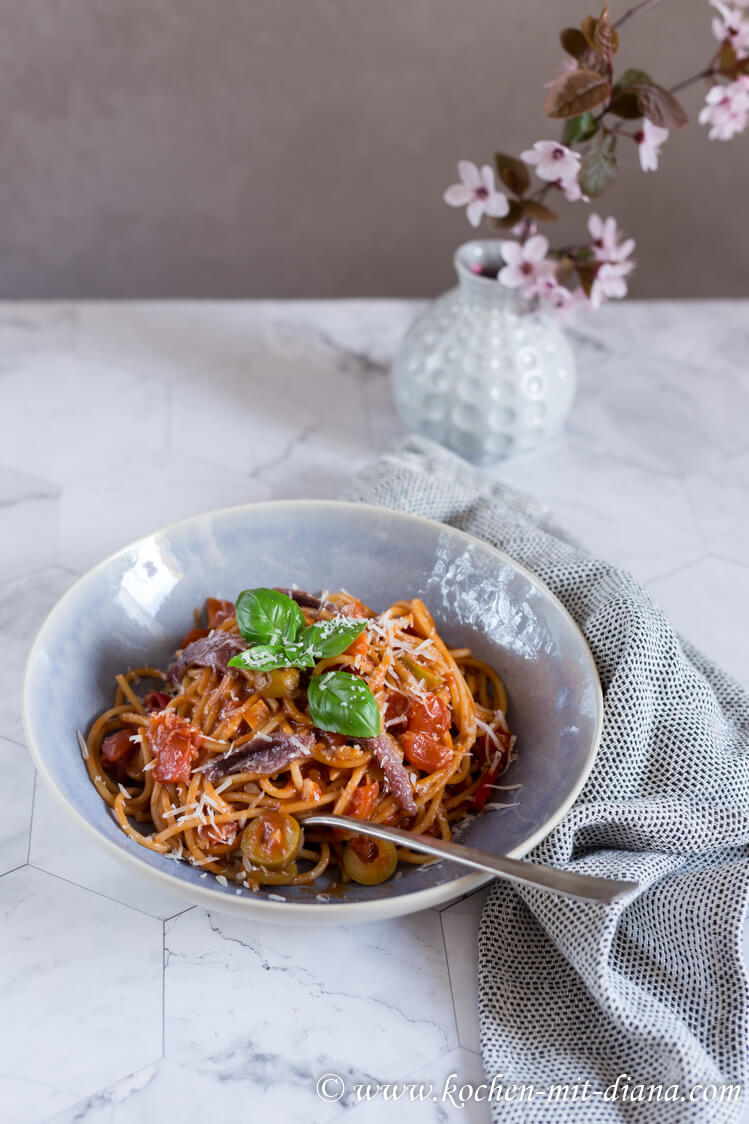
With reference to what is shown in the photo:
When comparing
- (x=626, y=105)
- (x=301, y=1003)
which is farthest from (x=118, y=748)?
(x=626, y=105)

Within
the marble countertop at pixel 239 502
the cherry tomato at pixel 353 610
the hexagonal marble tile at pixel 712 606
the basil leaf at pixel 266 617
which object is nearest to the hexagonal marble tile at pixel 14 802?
the marble countertop at pixel 239 502

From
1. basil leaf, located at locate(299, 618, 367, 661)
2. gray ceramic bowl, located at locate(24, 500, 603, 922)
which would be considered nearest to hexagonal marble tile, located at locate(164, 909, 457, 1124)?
gray ceramic bowl, located at locate(24, 500, 603, 922)

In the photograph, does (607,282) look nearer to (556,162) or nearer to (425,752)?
A: (556,162)

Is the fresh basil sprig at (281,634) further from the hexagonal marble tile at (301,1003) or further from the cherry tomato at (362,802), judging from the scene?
the hexagonal marble tile at (301,1003)

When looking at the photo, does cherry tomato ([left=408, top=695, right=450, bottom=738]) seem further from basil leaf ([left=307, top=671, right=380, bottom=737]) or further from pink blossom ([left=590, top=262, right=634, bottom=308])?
pink blossom ([left=590, top=262, right=634, bottom=308])

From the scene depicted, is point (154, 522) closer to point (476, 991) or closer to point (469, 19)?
point (476, 991)

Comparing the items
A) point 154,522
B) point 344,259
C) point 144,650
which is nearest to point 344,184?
point 344,259
